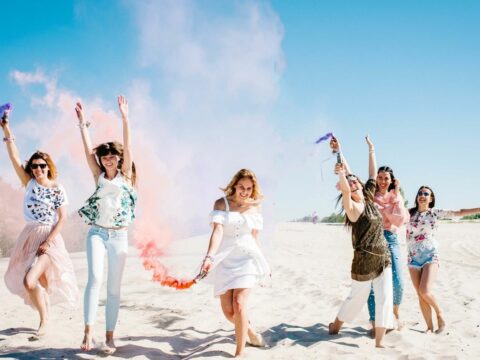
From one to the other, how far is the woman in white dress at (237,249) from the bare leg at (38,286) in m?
2.19

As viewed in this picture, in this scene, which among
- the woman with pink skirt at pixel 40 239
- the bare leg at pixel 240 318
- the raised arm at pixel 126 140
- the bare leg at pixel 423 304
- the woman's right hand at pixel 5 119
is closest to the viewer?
the bare leg at pixel 240 318

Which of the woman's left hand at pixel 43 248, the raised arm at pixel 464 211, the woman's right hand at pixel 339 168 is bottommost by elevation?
the woman's left hand at pixel 43 248

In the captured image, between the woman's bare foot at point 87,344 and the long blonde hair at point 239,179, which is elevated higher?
the long blonde hair at point 239,179

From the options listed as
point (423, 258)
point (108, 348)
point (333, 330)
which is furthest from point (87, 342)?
point (423, 258)

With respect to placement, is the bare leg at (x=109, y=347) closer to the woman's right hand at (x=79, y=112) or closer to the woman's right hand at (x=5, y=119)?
the woman's right hand at (x=79, y=112)

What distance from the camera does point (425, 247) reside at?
585 centimetres

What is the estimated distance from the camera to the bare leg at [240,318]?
4438mm

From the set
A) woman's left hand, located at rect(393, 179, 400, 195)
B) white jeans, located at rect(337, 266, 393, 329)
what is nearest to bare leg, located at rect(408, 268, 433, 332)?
white jeans, located at rect(337, 266, 393, 329)

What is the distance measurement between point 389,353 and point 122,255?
317 centimetres

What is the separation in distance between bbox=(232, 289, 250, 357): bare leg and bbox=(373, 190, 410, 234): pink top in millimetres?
2414

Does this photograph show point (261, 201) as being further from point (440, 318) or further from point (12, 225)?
point (12, 225)

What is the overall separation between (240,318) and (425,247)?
298 cm

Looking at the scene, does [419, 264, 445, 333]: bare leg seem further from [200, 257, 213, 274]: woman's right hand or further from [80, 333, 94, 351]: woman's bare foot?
[80, 333, 94, 351]: woman's bare foot

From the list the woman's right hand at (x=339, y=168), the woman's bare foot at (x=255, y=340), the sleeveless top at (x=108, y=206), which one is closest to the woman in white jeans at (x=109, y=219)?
the sleeveless top at (x=108, y=206)
